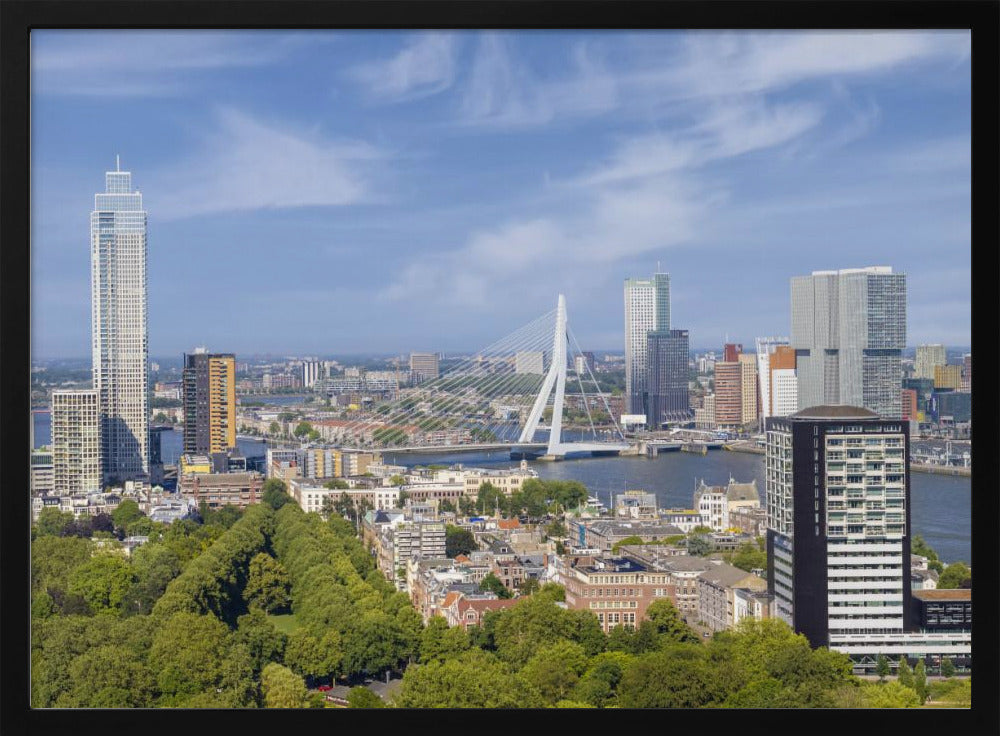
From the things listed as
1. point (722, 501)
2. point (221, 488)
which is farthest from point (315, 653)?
point (722, 501)

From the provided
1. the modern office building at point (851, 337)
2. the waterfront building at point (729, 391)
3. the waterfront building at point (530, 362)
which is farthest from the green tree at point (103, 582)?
the modern office building at point (851, 337)

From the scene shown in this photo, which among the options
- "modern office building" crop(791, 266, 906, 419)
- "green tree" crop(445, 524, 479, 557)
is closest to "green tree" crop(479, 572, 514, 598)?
"green tree" crop(445, 524, 479, 557)

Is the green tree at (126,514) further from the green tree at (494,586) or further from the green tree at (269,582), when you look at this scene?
the green tree at (494,586)

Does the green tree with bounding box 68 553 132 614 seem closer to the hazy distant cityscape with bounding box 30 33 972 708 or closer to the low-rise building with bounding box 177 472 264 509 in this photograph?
the hazy distant cityscape with bounding box 30 33 972 708

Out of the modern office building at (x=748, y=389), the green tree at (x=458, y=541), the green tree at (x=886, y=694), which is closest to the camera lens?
the green tree at (x=886, y=694)
